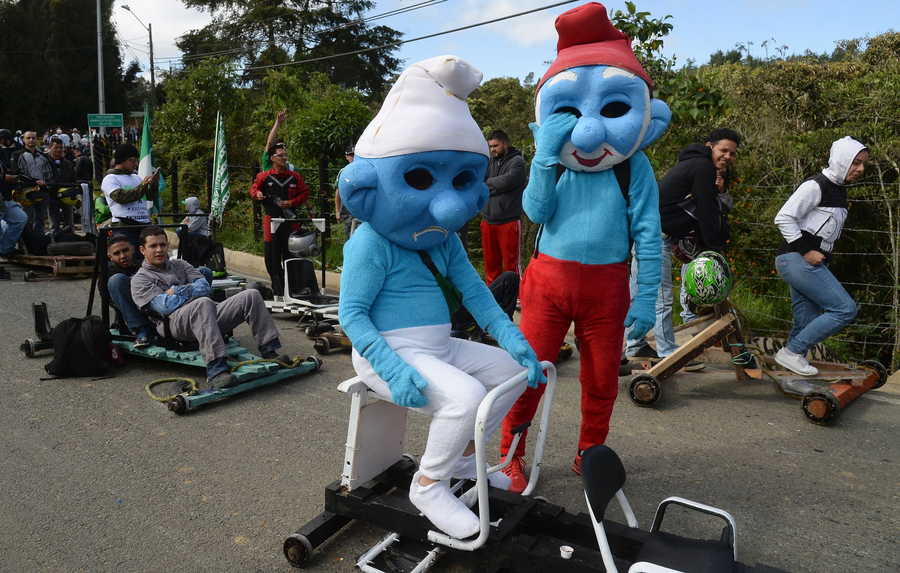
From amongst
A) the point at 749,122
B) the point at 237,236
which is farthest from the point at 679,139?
the point at 237,236

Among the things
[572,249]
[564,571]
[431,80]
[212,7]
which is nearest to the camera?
[564,571]

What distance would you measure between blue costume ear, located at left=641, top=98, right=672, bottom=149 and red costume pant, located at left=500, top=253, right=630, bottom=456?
0.67 metres

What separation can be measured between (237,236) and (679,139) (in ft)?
28.7

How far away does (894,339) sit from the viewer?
6.73 m

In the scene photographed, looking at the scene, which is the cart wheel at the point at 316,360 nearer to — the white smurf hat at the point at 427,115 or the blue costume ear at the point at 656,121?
the white smurf hat at the point at 427,115

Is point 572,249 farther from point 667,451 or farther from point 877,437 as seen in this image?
point 877,437

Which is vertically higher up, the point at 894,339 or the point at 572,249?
the point at 572,249

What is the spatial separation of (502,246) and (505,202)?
0.48 metres

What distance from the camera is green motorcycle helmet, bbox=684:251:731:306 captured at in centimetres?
460

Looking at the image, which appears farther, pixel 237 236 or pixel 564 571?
pixel 237 236

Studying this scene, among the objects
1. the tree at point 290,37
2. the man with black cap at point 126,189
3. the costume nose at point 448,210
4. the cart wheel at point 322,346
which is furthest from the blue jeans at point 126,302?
the tree at point 290,37

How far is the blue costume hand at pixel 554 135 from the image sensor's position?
327 centimetres

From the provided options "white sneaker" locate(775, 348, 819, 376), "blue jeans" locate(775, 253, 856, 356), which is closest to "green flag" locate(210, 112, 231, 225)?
"blue jeans" locate(775, 253, 856, 356)

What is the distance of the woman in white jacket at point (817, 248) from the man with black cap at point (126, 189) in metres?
6.80
